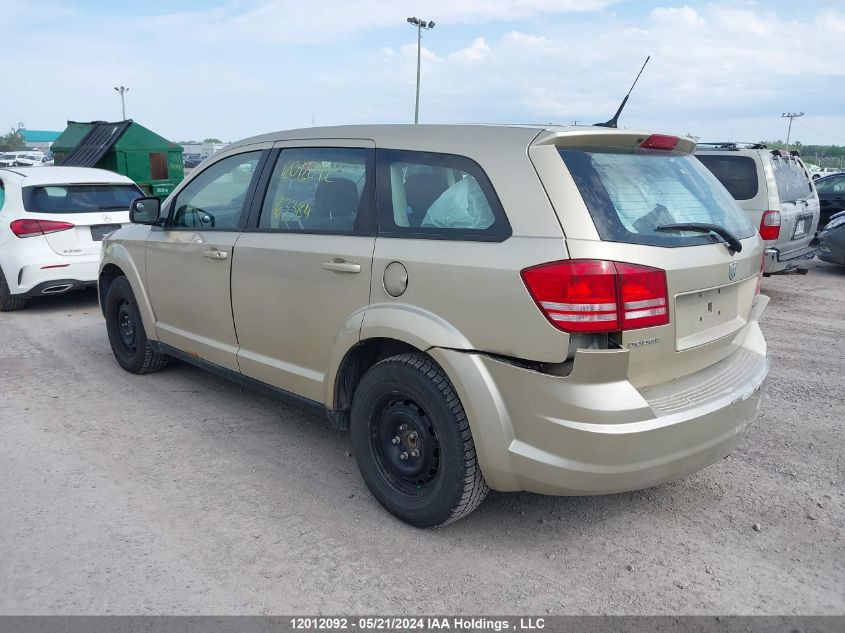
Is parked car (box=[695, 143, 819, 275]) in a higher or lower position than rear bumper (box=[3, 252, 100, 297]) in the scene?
higher

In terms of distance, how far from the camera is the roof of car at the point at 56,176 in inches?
293

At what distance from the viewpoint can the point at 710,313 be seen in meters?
3.02

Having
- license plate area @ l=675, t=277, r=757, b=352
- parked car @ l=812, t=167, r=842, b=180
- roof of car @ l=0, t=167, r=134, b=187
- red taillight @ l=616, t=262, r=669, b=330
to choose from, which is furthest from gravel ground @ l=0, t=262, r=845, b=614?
parked car @ l=812, t=167, r=842, b=180

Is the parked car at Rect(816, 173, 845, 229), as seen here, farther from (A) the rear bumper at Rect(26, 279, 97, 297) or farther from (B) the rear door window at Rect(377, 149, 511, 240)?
(A) the rear bumper at Rect(26, 279, 97, 297)

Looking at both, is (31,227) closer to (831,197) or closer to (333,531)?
(333,531)

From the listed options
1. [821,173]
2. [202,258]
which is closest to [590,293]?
[202,258]

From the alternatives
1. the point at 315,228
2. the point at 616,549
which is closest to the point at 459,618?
the point at 616,549

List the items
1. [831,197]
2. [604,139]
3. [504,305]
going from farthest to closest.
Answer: [831,197] < [604,139] < [504,305]

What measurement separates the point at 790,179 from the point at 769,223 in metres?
1.31

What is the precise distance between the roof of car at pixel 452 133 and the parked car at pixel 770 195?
17.1 feet

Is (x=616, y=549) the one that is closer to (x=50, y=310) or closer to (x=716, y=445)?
(x=716, y=445)

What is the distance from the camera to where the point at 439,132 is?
320 cm

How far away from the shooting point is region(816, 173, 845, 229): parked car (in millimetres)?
12906

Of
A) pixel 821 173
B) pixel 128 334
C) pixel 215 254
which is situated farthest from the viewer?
pixel 821 173
